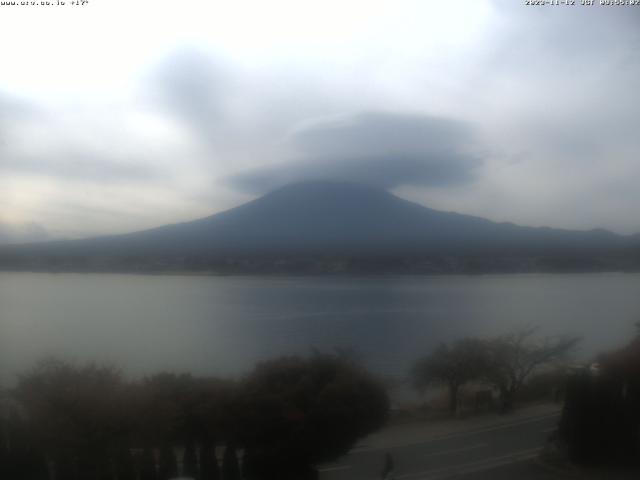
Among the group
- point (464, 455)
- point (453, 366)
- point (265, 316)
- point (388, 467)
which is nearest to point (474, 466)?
point (464, 455)

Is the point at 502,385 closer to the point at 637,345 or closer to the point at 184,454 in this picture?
the point at 637,345

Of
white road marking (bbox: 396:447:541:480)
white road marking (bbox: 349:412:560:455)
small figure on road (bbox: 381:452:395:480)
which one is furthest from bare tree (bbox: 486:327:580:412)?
small figure on road (bbox: 381:452:395:480)

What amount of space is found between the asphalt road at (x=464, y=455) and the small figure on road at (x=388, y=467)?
0.04ft

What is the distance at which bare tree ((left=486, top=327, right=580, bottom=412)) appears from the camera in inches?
99.0

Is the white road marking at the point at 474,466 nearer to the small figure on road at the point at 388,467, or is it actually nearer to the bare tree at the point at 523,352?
the small figure on road at the point at 388,467

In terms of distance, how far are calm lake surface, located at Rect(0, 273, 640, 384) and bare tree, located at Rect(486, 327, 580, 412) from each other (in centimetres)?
5

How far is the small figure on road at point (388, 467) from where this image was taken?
98.2 inches

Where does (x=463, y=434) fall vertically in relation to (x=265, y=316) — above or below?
below

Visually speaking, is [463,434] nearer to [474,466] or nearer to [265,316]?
[474,466]

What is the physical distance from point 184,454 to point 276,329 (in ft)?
1.91

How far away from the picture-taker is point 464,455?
8.48 ft

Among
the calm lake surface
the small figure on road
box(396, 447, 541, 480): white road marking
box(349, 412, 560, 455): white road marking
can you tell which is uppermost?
the calm lake surface

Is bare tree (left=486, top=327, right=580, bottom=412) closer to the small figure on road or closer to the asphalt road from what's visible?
the asphalt road

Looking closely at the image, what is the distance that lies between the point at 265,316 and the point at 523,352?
3.40ft
